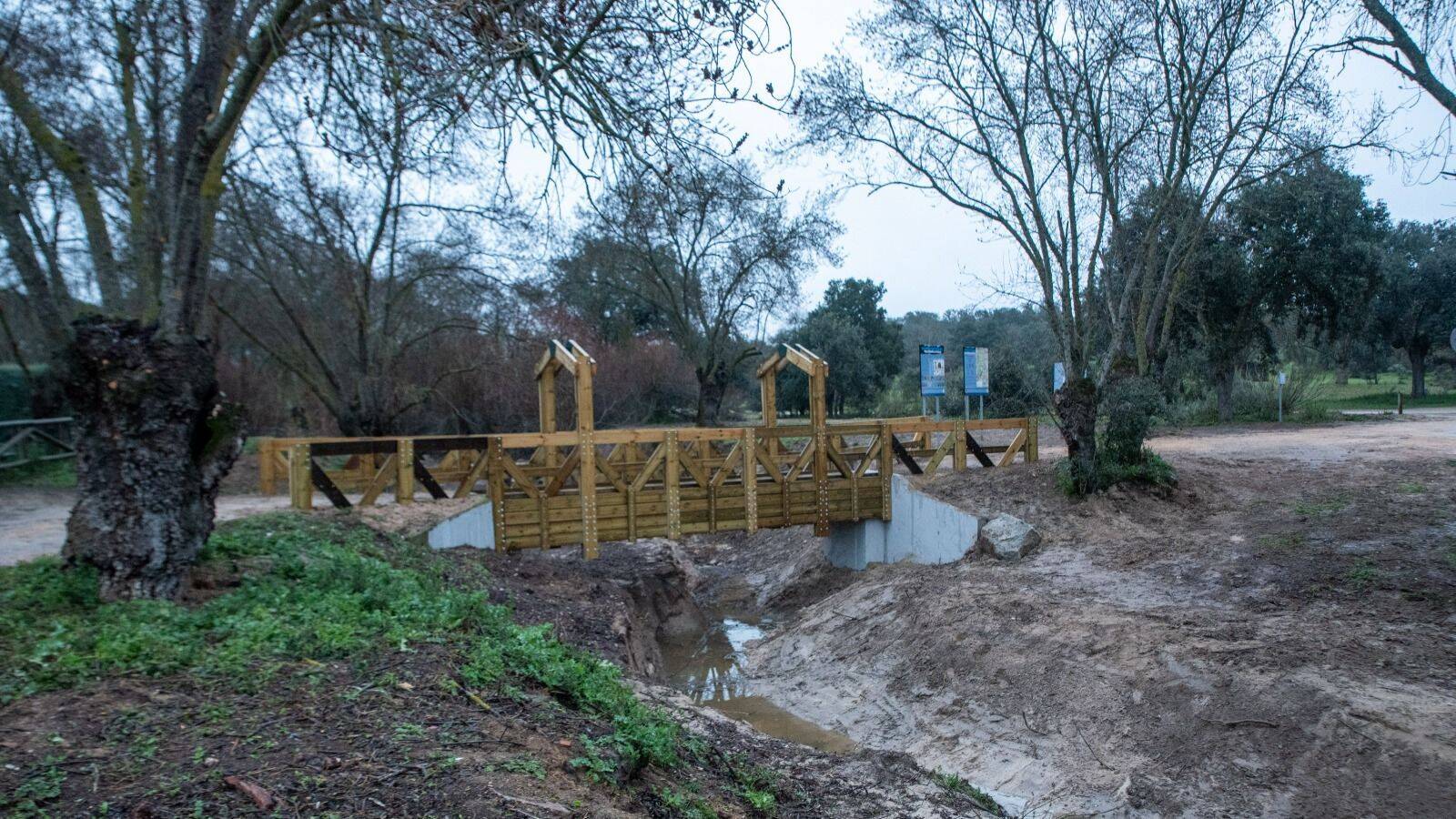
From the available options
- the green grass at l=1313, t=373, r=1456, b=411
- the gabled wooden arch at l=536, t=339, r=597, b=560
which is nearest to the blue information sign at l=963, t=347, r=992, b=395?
the gabled wooden arch at l=536, t=339, r=597, b=560

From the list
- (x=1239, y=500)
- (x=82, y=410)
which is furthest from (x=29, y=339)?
(x=1239, y=500)

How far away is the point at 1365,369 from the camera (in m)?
47.7

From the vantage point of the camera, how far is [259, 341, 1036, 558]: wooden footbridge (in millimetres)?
11008

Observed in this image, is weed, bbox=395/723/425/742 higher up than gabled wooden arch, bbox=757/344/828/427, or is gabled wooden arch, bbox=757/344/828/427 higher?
gabled wooden arch, bbox=757/344/828/427

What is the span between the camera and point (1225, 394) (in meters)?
24.8

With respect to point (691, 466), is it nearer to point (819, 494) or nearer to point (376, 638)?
point (819, 494)

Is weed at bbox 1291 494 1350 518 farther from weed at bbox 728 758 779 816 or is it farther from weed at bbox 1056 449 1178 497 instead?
weed at bbox 728 758 779 816

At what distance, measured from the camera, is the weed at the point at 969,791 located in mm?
5770

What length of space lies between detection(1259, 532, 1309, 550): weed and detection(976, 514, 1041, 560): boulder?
2.47 meters

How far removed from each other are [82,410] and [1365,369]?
187ft

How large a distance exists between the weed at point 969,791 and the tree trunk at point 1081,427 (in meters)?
6.43

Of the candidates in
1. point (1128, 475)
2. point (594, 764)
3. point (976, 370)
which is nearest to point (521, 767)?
point (594, 764)

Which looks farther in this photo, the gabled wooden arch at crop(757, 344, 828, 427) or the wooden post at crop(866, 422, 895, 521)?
the wooden post at crop(866, 422, 895, 521)

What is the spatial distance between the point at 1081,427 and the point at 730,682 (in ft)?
18.6
